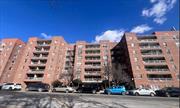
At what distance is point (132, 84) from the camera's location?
158 feet

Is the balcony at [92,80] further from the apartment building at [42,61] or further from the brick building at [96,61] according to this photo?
the apartment building at [42,61]

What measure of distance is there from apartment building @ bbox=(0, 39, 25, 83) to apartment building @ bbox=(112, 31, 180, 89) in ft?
126

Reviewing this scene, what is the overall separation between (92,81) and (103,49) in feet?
48.8

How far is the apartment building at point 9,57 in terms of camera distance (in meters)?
58.2

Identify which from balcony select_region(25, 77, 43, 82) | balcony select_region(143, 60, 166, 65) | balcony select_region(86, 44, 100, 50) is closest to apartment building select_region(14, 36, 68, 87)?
balcony select_region(25, 77, 43, 82)

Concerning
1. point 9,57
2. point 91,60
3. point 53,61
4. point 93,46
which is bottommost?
point 53,61

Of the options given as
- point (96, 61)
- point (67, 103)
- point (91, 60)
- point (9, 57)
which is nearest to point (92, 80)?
point (96, 61)

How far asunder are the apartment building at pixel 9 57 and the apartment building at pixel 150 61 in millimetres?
38318

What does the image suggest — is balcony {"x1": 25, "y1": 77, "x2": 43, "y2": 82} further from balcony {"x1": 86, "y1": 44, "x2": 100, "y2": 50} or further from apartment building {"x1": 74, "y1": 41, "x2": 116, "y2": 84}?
balcony {"x1": 86, "y1": 44, "x2": 100, "y2": 50}

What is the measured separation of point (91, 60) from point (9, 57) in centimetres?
3296

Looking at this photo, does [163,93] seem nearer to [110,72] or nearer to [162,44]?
[110,72]

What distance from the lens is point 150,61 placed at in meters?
51.9

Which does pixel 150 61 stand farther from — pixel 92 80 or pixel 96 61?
pixel 92 80

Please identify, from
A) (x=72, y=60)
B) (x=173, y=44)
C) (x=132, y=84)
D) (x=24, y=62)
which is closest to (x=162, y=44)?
(x=173, y=44)
